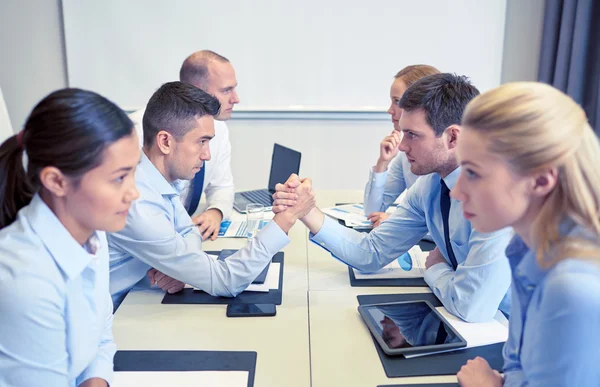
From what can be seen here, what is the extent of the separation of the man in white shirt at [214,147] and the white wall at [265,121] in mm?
832

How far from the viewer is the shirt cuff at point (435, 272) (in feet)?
4.96

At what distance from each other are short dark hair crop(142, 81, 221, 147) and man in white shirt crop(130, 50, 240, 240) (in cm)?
57

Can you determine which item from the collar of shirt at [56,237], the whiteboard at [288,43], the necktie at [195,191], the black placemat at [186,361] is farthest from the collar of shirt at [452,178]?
the whiteboard at [288,43]

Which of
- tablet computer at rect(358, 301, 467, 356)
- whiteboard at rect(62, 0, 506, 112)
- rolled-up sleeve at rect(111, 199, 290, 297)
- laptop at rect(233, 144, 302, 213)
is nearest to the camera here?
tablet computer at rect(358, 301, 467, 356)

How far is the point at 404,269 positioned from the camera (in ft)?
5.63

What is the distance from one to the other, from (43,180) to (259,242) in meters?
0.71

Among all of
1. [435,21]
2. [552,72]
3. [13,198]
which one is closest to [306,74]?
[435,21]

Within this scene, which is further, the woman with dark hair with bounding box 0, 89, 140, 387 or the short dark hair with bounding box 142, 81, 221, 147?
the short dark hair with bounding box 142, 81, 221, 147

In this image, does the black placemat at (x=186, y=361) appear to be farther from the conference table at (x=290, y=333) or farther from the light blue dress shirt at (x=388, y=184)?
the light blue dress shirt at (x=388, y=184)

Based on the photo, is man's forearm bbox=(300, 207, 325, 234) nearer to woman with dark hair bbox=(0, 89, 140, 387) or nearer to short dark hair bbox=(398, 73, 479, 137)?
short dark hair bbox=(398, 73, 479, 137)

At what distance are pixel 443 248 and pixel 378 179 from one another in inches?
30.1

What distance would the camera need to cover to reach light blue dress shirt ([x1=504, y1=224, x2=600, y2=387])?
2.59 ft

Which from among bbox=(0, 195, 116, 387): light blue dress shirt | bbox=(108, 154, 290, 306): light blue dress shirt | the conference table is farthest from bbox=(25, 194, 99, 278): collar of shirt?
bbox=(108, 154, 290, 306): light blue dress shirt

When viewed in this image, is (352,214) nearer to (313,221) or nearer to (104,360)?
(313,221)
